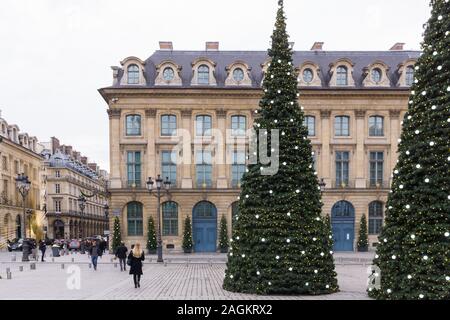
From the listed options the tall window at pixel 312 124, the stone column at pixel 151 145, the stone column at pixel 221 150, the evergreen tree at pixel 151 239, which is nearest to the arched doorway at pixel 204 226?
the stone column at pixel 221 150

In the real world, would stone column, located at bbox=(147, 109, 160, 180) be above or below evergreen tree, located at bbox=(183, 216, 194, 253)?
above

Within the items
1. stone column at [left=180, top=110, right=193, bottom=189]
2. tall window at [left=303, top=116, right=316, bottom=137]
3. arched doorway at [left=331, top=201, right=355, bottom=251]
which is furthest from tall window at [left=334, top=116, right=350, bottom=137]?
stone column at [left=180, top=110, right=193, bottom=189]

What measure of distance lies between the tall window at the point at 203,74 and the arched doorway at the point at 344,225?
15675mm

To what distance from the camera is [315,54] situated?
135ft

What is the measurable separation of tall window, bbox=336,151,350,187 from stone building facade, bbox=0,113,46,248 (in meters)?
35.2

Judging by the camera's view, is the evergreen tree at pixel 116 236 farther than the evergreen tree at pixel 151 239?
No

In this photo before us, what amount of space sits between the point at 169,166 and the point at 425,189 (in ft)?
92.1

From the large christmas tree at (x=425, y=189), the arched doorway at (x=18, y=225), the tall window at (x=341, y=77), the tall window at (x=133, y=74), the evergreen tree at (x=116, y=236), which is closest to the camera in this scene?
the large christmas tree at (x=425, y=189)

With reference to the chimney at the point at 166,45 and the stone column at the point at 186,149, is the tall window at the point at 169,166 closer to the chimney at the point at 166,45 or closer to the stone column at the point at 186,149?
the stone column at the point at 186,149

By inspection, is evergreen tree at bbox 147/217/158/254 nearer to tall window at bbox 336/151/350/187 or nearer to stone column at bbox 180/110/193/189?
stone column at bbox 180/110/193/189

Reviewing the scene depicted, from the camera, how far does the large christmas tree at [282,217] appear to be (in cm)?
1340

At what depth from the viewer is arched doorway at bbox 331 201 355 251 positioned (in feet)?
123

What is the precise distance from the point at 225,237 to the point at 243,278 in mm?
22297
